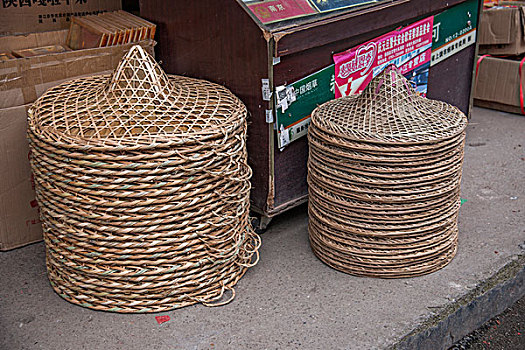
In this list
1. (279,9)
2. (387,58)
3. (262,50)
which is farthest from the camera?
(387,58)

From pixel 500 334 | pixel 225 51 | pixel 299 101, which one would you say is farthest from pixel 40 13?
pixel 500 334

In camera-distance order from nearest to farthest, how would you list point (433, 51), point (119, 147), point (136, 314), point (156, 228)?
point (119, 147) → point (156, 228) → point (136, 314) → point (433, 51)

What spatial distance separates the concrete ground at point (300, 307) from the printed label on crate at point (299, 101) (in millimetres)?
526

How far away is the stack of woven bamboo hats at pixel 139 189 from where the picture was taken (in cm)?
213

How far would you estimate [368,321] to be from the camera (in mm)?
2287

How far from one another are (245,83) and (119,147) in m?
0.81

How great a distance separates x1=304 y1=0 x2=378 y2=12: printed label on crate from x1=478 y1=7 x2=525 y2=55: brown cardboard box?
1.94 metres

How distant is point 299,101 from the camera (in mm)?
2775

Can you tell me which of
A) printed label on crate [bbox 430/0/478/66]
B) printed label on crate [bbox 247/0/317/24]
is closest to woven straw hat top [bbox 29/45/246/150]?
printed label on crate [bbox 247/0/317/24]

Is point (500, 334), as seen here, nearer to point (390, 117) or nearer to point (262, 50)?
point (390, 117)

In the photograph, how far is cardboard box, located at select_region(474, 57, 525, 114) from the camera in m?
4.48

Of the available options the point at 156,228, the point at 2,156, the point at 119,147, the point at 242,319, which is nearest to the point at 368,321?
the point at 242,319

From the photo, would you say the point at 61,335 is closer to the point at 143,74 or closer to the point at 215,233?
the point at 215,233

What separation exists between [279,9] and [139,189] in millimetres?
1087
